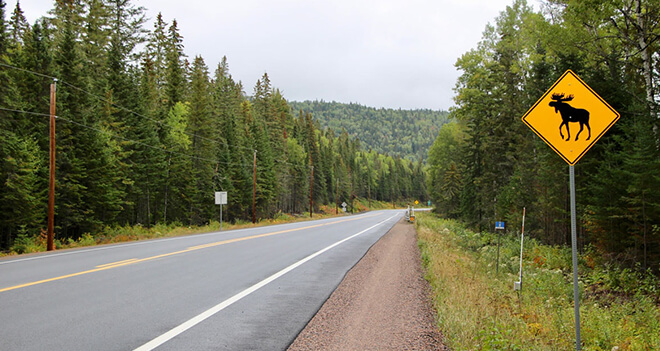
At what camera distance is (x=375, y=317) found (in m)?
5.76

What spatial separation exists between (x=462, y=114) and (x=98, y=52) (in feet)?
104

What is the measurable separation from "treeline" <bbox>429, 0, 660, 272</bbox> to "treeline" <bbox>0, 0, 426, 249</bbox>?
24333mm

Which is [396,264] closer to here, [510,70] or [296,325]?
[296,325]

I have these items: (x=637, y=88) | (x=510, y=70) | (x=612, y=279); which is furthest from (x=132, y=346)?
(x=510, y=70)

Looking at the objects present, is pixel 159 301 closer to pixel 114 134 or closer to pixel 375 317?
pixel 375 317

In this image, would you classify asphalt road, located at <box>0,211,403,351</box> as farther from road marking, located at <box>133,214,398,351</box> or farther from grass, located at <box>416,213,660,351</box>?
grass, located at <box>416,213,660,351</box>

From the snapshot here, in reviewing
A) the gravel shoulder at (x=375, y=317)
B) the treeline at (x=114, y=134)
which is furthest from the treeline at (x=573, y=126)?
the treeline at (x=114, y=134)

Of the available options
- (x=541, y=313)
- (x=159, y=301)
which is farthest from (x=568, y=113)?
(x=159, y=301)

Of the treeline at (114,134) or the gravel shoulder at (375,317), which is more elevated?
the treeline at (114,134)

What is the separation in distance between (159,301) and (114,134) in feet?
84.1

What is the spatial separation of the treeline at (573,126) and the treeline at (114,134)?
24333 millimetres

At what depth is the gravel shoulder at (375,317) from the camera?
4633mm

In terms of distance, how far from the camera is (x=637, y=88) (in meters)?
16.2

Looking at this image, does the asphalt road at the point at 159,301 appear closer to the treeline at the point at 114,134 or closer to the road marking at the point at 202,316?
the road marking at the point at 202,316
